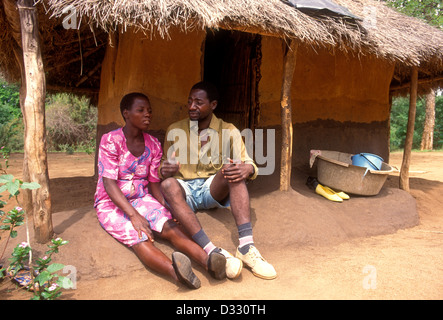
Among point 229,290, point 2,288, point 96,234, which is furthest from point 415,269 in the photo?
point 2,288

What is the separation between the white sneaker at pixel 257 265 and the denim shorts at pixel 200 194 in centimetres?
53

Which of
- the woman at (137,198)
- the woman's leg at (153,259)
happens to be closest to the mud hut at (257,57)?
the woman at (137,198)

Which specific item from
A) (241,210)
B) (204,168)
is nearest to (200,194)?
(204,168)

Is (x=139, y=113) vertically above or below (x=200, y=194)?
above

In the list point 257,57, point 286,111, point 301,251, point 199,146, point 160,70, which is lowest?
point 301,251

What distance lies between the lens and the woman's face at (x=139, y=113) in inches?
110

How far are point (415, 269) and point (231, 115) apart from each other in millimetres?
3453

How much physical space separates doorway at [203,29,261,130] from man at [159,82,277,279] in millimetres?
1753

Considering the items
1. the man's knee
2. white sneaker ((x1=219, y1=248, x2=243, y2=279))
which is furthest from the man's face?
white sneaker ((x1=219, y1=248, x2=243, y2=279))

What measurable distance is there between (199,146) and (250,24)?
122 centimetres

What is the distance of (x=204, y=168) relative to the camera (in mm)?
3057

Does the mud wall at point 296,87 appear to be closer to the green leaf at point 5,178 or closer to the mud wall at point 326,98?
the mud wall at point 326,98

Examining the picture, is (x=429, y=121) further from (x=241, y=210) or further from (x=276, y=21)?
(x=241, y=210)
